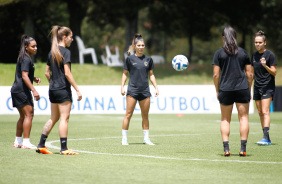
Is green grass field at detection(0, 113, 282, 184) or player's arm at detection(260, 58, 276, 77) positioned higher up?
player's arm at detection(260, 58, 276, 77)

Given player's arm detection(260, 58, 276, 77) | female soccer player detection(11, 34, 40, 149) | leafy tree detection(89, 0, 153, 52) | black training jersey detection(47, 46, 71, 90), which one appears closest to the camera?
black training jersey detection(47, 46, 71, 90)

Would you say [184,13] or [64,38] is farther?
[184,13]

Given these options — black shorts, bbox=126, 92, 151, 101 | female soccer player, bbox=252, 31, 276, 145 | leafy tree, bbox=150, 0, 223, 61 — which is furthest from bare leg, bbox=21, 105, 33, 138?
leafy tree, bbox=150, 0, 223, 61

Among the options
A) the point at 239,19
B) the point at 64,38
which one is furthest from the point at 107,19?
the point at 64,38

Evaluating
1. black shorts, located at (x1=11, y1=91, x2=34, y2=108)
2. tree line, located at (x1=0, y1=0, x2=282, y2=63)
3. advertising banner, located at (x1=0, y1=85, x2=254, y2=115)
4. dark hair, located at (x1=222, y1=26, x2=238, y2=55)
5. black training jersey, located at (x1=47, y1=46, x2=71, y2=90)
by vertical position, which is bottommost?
advertising banner, located at (x1=0, y1=85, x2=254, y2=115)

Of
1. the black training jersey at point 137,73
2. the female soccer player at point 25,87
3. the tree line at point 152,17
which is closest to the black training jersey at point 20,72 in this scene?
the female soccer player at point 25,87

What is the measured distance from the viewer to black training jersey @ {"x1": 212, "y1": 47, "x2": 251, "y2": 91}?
9203mm

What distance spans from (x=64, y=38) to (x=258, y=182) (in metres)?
4.14

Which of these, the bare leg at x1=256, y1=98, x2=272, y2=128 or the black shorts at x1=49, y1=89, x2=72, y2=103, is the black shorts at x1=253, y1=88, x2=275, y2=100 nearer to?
the bare leg at x1=256, y1=98, x2=272, y2=128

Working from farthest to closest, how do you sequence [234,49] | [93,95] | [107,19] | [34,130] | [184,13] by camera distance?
1. [107,19]
2. [184,13]
3. [93,95]
4. [34,130]
5. [234,49]

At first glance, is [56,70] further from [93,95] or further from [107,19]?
[107,19]

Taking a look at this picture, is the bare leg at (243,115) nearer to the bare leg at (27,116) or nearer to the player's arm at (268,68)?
the player's arm at (268,68)

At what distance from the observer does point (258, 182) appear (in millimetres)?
6887

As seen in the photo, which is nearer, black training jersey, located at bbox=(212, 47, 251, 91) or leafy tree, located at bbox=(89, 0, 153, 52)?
black training jersey, located at bbox=(212, 47, 251, 91)
